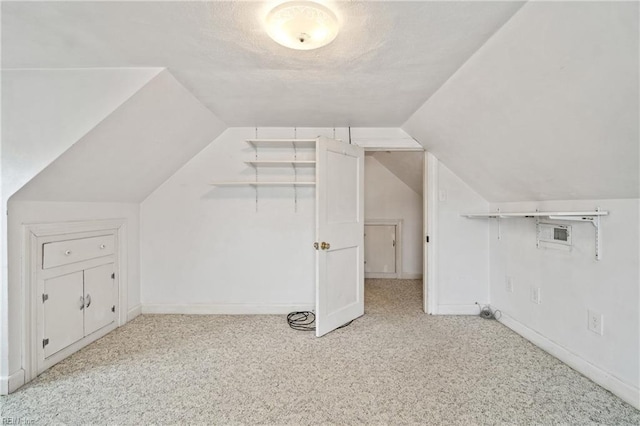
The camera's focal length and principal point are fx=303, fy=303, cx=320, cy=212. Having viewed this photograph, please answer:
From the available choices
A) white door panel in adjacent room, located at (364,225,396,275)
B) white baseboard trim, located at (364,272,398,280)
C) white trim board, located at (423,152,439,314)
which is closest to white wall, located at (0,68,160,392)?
white trim board, located at (423,152,439,314)

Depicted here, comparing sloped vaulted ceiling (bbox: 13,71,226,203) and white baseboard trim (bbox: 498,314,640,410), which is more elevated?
sloped vaulted ceiling (bbox: 13,71,226,203)

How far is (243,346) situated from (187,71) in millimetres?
2033

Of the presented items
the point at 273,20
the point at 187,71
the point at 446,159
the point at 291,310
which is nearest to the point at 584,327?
the point at 446,159

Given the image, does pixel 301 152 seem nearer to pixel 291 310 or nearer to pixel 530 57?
pixel 291 310

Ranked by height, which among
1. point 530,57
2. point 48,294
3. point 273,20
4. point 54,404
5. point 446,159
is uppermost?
point 273,20

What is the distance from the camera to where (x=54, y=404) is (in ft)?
5.62

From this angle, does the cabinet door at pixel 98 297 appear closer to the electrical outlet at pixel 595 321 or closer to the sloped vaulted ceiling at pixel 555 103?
the sloped vaulted ceiling at pixel 555 103

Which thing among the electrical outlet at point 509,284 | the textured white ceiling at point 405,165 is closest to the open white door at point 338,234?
the textured white ceiling at point 405,165

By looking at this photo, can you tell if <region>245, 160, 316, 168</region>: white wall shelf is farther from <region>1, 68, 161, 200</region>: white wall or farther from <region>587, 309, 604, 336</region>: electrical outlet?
<region>587, 309, 604, 336</region>: electrical outlet

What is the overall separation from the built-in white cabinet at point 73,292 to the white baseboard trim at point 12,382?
5.0 inches

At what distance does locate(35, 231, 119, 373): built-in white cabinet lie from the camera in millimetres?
2057

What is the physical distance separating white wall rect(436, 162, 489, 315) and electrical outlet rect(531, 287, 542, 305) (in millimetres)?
616

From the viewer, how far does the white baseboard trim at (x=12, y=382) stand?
1.80m

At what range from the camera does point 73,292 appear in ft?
7.57
